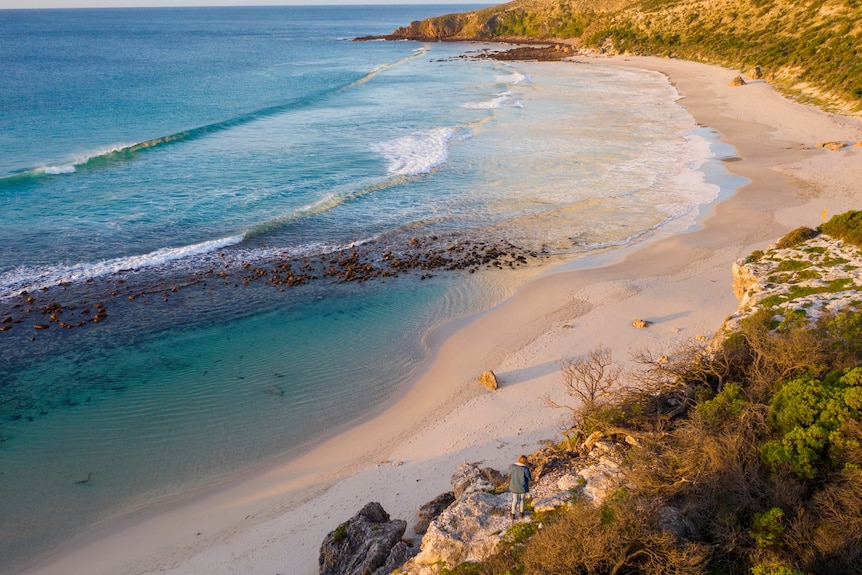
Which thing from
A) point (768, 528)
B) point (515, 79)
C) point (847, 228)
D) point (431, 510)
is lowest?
point (431, 510)

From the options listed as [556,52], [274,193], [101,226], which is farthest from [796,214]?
[556,52]

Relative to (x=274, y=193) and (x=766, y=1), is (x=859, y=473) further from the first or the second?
(x=766, y=1)

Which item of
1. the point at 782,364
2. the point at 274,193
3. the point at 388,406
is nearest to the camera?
the point at 782,364

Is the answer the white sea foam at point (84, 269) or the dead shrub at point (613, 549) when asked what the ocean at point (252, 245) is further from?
the dead shrub at point (613, 549)

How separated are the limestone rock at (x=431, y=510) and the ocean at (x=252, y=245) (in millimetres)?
4816

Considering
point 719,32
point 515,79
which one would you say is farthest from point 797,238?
point 719,32

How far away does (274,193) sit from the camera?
1350 inches

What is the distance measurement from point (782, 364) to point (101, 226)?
97.1 ft

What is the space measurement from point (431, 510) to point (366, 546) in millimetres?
1522

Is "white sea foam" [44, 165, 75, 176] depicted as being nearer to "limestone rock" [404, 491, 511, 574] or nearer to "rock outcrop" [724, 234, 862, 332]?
"limestone rock" [404, 491, 511, 574]

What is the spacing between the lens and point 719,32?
78.2 meters

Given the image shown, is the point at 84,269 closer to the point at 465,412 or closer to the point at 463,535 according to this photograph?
the point at 465,412

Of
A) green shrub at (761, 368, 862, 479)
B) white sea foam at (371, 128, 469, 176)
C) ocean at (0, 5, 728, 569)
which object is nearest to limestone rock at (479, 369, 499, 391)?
ocean at (0, 5, 728, 569)

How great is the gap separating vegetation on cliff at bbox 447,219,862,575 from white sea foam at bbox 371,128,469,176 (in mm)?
27852
